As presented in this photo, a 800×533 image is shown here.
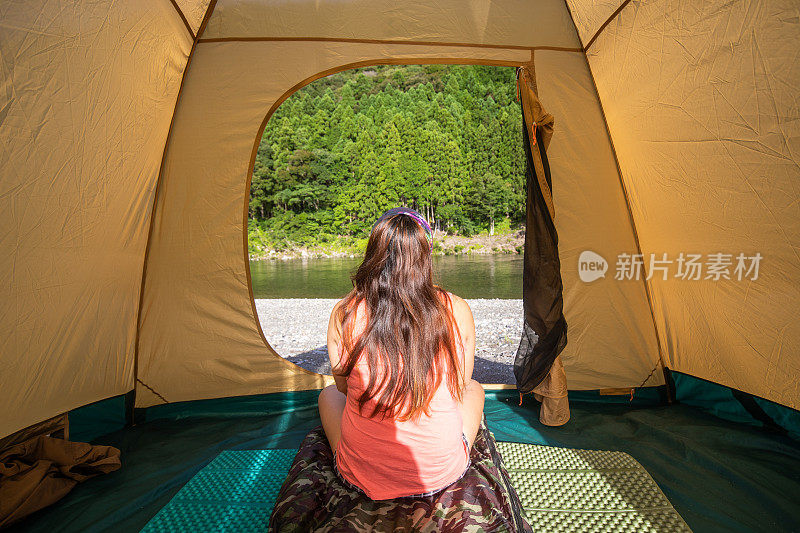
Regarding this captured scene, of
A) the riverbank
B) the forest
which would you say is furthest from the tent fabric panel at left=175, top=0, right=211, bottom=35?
the forest

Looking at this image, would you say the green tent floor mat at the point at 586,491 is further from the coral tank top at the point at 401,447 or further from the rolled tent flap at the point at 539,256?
the coral tank top at the point at 401,447

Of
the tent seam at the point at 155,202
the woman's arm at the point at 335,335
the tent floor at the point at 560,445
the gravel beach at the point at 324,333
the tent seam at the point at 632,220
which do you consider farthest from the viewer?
the gravel beach at the point at 324,333

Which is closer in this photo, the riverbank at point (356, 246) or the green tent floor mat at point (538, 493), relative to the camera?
the green tent floor mat at point (538, 493)

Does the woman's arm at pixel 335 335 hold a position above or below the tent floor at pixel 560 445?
above

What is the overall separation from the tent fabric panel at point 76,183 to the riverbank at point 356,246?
18.9m

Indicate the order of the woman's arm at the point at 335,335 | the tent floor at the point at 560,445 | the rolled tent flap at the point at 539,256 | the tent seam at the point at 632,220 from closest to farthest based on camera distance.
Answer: the woman's arm at the point at 335,335 → the tent floor at the point at 560,445 → the rolled tent flap at the point at 539,256 → the tent seam at the point at 632,220

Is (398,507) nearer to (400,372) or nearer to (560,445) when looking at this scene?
(400,372)

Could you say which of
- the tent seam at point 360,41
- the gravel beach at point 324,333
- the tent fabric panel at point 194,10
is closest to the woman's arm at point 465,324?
the tent seam at point 360,41

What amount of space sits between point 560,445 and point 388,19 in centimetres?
242

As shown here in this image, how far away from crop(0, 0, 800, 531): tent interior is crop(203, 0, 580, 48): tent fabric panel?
0.01 metres

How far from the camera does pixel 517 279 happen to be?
1175 cm

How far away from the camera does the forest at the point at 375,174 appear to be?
923 inches

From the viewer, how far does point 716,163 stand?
195 cm

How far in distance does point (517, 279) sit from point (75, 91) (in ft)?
36.4
